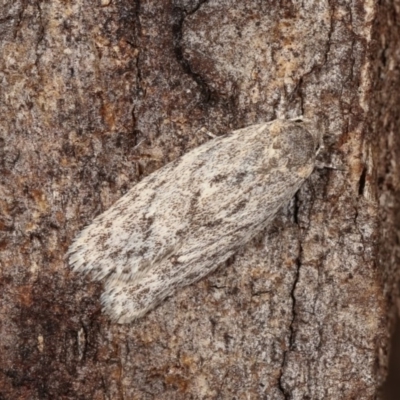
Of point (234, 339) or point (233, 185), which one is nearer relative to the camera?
point (233, 185)

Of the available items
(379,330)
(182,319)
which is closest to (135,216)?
(182,319)

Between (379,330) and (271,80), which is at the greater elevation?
(271,80)

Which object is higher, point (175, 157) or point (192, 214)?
point (175, 157)

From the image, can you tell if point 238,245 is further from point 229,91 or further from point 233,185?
point 229,91

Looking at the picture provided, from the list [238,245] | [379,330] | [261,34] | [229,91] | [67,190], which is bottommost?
[379,330]
